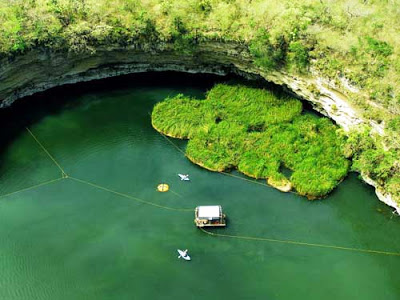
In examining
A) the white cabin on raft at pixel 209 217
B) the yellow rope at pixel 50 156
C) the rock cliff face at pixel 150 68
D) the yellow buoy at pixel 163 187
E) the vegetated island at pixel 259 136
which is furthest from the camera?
the rock cliff face at pixel 150 68

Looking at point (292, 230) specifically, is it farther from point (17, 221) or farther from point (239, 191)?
point (17, 221)

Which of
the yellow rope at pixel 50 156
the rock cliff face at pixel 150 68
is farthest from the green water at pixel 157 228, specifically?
the rock cliff face at pixel 150 68

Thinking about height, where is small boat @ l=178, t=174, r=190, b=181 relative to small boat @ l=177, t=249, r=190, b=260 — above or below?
above

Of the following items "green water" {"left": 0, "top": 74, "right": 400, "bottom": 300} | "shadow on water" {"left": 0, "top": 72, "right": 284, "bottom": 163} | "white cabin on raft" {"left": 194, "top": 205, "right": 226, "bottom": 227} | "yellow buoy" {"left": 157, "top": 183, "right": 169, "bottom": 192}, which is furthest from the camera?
"shadow on water" {"left": 0, "top": 72, "right": 284, "bottom": 163}

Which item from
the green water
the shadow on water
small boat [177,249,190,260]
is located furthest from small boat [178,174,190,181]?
the shadow on water

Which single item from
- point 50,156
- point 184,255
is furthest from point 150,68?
point 184,255

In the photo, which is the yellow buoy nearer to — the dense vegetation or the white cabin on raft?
the white cabin on raft

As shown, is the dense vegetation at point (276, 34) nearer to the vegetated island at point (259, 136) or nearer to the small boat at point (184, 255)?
the vegetated island at point (259, 136)
